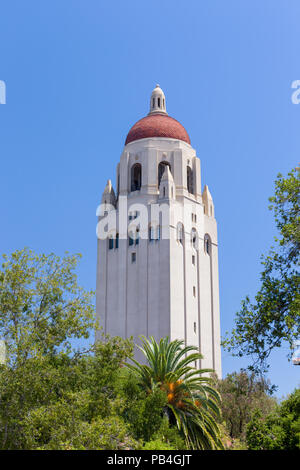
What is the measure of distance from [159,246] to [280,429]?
39.7 m

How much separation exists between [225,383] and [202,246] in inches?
805

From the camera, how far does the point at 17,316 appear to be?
78.0 feet

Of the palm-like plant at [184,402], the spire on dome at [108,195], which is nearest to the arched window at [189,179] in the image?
the spire on dome at [108,195]

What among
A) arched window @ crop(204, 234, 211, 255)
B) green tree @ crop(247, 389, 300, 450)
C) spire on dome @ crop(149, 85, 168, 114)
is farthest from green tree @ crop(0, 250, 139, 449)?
spire on dome @ crop(149, 85, 168, 114)

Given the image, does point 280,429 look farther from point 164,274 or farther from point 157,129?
point 157,129

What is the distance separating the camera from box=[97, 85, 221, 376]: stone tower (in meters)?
63.8

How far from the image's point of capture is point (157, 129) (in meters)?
70.6

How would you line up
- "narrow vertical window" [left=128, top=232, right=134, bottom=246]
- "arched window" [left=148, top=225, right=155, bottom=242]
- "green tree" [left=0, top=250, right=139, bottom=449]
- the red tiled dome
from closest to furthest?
"green tree" [left=0, top=250, right=139, bottom=449] < "arched window" [left=148, top=225, right=155, bottom=242] < "narrow vertical window" [left=128, top=232, right=134, bottom=246] < the red tiled dome

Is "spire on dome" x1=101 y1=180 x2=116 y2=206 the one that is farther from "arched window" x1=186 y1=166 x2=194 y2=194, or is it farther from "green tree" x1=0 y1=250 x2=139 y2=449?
"green tree" x1=0 y1=250 x2=139 y2=449

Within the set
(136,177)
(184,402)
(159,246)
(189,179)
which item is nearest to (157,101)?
(136,177)

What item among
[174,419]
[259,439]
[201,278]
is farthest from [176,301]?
[259,439]

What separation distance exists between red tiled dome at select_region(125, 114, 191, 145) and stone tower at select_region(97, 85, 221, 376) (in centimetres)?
11
